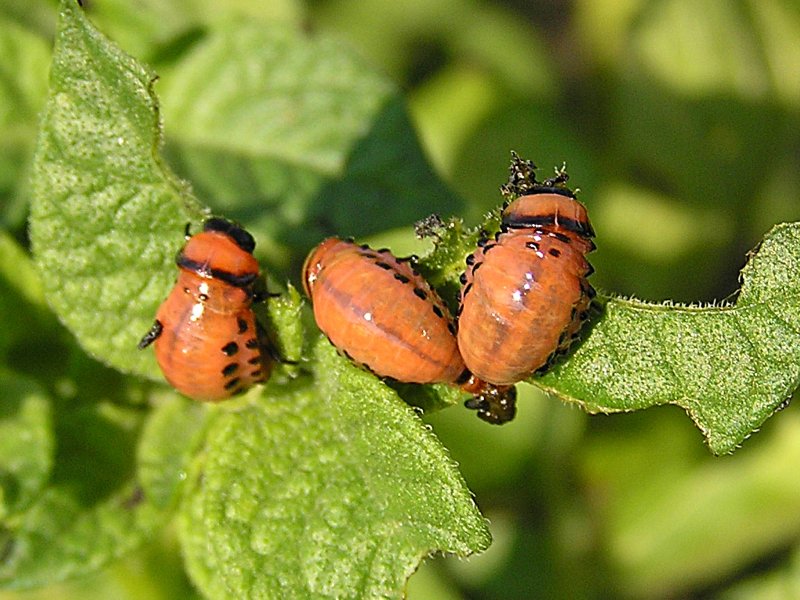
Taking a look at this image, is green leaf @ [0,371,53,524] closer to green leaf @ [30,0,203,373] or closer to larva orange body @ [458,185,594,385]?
green leaf @ [30,0,203,373]

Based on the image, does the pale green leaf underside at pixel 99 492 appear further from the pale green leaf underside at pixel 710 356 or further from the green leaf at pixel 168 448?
the pale green leaf underside at pixel 710 356

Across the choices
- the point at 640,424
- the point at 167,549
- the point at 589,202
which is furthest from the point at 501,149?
the point at 167,549

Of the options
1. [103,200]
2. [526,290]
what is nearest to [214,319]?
[103,200]

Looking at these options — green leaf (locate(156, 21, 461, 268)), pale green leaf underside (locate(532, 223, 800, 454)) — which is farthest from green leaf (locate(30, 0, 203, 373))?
pale green leaf underside (locate(532, 223, 800, 454))

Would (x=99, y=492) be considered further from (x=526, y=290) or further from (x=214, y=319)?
(x=526, y=290)

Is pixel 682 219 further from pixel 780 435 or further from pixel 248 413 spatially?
pixel 248 413

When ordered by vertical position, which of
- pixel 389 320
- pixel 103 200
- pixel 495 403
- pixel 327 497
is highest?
pixel 389 320
